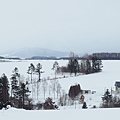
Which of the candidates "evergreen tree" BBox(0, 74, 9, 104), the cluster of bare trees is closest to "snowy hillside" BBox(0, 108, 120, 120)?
"evergreen tree" BBox(0, 74, 9, 104)

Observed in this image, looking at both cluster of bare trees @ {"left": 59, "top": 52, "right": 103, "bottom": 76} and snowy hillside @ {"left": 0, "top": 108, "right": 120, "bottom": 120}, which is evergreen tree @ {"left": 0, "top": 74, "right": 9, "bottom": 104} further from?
cluster of bare trees @ {"left": 59, "top": 52, "right": 103, "bottom": 76}

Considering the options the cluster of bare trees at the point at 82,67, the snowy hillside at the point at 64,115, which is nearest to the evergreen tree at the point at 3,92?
the snowy hillside at the point at 64,115

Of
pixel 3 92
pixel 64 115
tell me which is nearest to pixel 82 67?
pixel 3 92

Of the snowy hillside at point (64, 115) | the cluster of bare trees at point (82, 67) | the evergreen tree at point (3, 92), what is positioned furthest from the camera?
the cluster of bare trees at point (82, 67)

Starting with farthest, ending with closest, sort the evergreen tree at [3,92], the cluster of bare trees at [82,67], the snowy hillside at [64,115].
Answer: the cluster of bare trees at [82,67], the evergreen tree at [3,92], the snowy hillside at [64,115]

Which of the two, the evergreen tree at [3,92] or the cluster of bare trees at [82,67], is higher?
the cluster of bare trees at [82,67]

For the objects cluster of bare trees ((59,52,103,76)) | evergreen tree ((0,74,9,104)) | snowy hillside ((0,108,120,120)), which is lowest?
evergreen tree ((0,74,9,104))

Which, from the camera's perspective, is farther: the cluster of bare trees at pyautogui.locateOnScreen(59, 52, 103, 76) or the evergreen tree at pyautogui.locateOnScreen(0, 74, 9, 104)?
the cluster of bare trees at pyautogui.locateOnScreen(59, 52, 103, 76)

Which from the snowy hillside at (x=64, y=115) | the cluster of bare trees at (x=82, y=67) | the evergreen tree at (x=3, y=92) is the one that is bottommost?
Answer: the evergreen tree at (x=3, y=92)

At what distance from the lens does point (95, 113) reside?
24.7ft

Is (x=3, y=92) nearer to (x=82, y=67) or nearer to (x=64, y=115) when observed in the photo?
(x=64, y=115)

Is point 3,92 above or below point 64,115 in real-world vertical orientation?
below

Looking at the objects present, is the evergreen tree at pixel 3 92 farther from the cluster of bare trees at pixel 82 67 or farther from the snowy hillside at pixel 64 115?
the cluster of bare trees at pixel 82 67

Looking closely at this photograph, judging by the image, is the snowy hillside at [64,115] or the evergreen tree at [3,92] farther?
the evergreen tree at [3,92]
